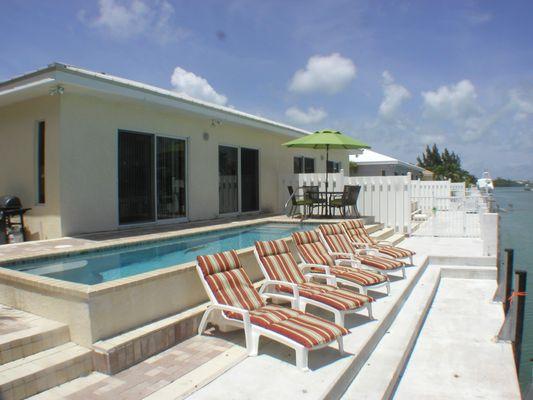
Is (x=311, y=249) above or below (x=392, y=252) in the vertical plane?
above

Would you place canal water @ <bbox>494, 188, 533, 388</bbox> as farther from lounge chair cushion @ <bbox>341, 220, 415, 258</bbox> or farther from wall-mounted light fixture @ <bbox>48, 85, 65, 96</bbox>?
wall-mounted light fixture @ <bbox>48, 85, 65, 96</bbox>

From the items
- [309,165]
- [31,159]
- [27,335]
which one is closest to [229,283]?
[27,335]

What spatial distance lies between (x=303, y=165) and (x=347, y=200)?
560 centimetres

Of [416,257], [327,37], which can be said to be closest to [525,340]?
[416,257]

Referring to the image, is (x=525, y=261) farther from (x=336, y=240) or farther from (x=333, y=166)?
(x=336, y=240)

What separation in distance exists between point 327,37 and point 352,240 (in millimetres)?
10011

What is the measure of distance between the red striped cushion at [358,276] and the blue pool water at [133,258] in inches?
87.1

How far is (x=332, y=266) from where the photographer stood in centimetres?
647

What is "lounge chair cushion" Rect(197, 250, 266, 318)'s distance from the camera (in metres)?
4.57

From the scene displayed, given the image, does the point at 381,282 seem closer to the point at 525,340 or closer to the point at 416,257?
the point at 416,257

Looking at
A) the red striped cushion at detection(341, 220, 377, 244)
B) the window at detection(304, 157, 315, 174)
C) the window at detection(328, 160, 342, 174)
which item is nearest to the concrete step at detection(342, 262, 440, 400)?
the red striped cushion at detection(341, 220, 377, 244)

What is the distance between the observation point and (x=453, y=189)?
83.3 feet

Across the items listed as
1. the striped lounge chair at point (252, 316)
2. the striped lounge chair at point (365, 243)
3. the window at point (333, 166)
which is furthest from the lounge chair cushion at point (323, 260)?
the window at point (333, 166)

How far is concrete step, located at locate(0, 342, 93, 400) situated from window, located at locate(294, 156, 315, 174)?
542 inches
